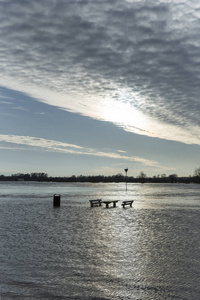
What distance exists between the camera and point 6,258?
10.3 meters

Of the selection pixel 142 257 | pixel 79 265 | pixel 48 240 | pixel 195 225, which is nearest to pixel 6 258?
pixel 79 265

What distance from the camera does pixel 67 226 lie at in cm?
1852

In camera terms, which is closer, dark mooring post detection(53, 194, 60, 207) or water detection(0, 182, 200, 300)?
water detection(0, 182, 200, 300)

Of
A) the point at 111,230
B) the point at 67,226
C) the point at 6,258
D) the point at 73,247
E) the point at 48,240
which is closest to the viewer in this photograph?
the point at 6,258

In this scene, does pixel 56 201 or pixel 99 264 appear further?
pixel 56 201

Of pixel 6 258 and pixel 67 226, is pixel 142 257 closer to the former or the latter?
pixel 6 258

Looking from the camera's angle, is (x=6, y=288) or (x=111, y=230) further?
(x=111, y=230)

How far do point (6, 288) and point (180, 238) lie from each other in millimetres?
9533

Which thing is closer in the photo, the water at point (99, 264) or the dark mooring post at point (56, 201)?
the water at point (99, 264)

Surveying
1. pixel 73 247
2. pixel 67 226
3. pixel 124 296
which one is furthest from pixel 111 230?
pixel 124 296

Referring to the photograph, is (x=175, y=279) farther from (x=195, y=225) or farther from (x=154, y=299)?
(x=195, y=225)

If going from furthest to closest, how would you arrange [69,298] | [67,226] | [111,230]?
[67,226], [111,230], [69,298]

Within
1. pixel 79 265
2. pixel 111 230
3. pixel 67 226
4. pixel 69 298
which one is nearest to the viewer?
pixel 69 298

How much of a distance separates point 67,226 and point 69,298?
38.8 feet
